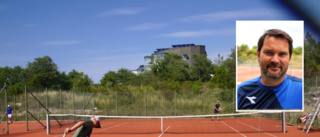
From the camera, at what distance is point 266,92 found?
13430 mm

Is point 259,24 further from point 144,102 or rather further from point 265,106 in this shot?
point 144,102

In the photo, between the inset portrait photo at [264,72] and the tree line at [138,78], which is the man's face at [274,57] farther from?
the tree line at [138,78]

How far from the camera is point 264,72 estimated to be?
42.2 ft

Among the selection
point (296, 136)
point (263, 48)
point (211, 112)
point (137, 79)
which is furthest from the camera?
point (137, 79)

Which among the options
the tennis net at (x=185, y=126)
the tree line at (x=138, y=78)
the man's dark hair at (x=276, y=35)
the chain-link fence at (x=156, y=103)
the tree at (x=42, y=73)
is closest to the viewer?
the man's dark hair at (x=276, y=35)

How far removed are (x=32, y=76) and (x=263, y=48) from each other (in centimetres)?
Answer: 4166

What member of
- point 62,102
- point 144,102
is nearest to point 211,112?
point 144,102

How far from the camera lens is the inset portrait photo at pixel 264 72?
520 inches

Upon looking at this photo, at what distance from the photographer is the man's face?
485 inches

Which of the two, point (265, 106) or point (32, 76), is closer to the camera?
point (265, 106)

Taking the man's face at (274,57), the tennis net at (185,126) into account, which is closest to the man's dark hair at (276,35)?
the man's face at (274,57)

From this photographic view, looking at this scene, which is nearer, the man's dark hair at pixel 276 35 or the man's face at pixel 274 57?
the man's face at pixel 274 57

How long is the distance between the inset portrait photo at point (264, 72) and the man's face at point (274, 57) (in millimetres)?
39

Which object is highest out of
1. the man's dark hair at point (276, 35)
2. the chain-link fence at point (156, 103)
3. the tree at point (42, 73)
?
the man's dark hair at point (276, 35)
